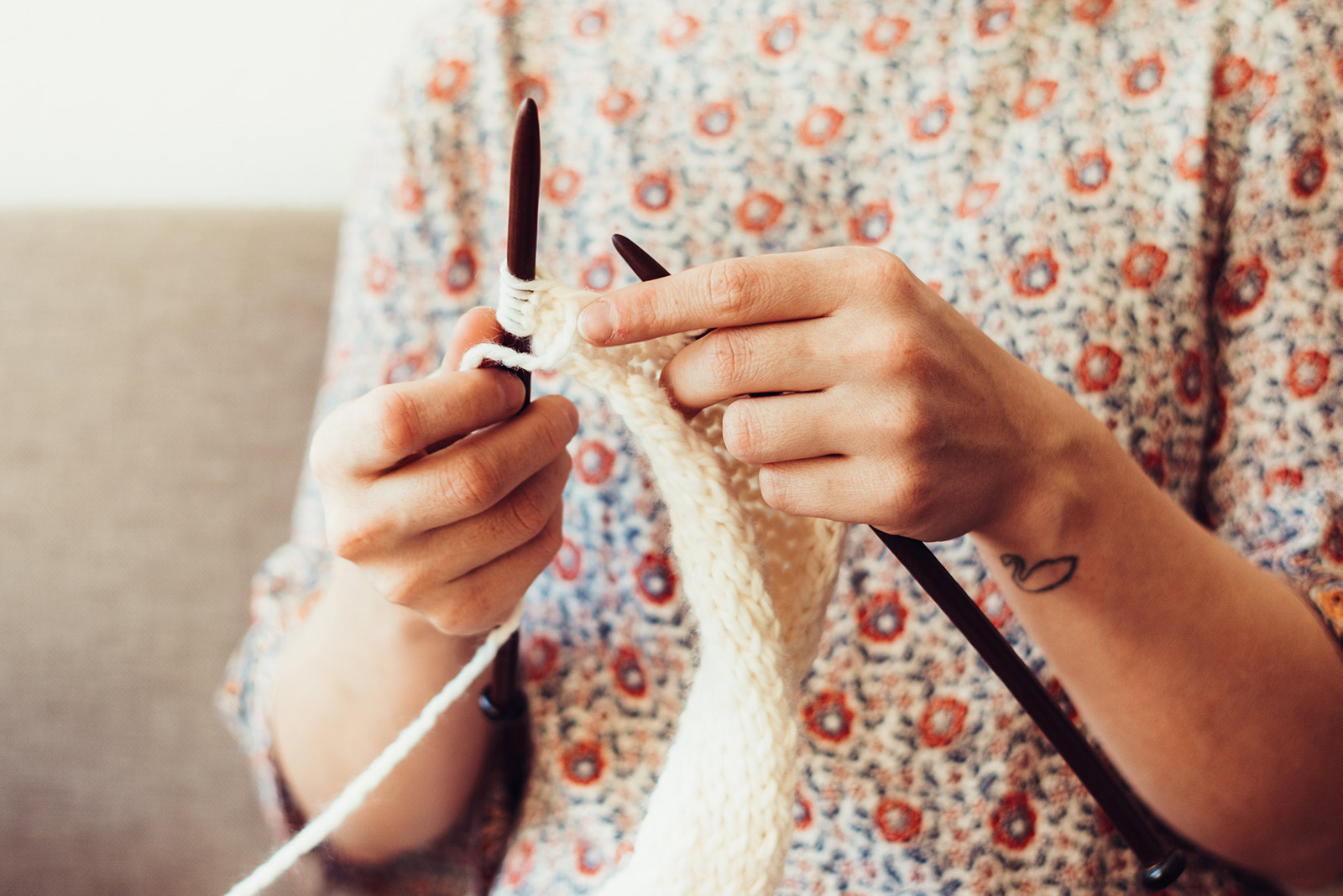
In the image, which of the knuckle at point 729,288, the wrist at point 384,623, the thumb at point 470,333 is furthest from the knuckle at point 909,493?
the wrist at point 384,623

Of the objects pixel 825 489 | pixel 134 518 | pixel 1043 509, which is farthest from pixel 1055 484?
pixel 134 518

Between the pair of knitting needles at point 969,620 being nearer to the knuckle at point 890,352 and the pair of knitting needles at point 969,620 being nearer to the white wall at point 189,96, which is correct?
the knuckle at point 890,352

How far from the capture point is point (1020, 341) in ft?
2.03

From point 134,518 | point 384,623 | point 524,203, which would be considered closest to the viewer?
point 524,203

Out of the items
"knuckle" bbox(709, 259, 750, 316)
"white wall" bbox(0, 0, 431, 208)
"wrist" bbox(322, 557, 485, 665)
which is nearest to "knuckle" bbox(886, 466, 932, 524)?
"knuckle" bbox(709, 259, 750, 316)

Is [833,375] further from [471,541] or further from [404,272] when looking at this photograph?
[404,272]

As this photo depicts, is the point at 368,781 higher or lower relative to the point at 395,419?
lower

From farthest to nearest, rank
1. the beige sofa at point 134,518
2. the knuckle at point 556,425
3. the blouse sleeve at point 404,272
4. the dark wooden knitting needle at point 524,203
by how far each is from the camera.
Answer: the beige sofa at point 134,518, the blouse sleeve at point 404,272, the knuckle at point 556,425, the dark wooden knitting needle at point 524,203

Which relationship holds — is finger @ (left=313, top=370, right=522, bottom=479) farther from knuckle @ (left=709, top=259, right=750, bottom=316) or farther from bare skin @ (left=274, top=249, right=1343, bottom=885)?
knuckle @ (left=709, top=259, right=750, bottom=316)

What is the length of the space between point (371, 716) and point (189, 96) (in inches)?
31.9

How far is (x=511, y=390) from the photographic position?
1.49 feet

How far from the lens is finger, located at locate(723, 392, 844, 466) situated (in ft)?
1.35

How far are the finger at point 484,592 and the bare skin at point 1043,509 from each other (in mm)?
131

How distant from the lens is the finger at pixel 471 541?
0.47 m
